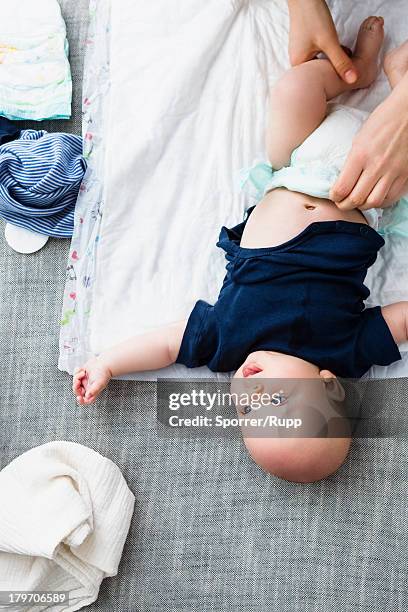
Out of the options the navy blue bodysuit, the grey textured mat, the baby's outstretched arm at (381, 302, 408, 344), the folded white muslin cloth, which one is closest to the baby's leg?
the navy blue bodysuit

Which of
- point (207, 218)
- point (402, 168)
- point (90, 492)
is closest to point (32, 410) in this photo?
point (90, 492)

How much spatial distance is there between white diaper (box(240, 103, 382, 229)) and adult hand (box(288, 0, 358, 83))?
0.27 feet

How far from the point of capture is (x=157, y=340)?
1.44 meters

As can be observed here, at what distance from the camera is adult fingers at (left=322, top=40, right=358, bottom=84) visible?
1.49 metres

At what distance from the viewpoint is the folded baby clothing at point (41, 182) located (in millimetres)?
1526

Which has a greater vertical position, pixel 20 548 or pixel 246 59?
pixel 246 59

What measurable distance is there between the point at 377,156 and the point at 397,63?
29cm

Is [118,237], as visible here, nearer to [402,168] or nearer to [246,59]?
[246,59]

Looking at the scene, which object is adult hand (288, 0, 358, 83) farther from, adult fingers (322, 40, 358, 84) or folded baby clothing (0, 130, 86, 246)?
folded baby clothing (0, 130, 86, 246)

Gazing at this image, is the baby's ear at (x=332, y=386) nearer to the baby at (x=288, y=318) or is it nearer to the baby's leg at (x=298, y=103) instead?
the baby at (x=288, y=318)

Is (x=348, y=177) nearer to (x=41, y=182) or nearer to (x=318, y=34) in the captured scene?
(x=318, y=34)

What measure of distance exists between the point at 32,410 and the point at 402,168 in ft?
2.61

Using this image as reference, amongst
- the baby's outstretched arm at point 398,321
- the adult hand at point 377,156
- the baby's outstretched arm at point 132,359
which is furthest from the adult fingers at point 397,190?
the baby's outstretched arm at point 132,359

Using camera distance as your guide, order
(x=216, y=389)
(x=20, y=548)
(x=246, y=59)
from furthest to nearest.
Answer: (x=246, y=59) < (x=216, y=389) < (x=20, y=548)
